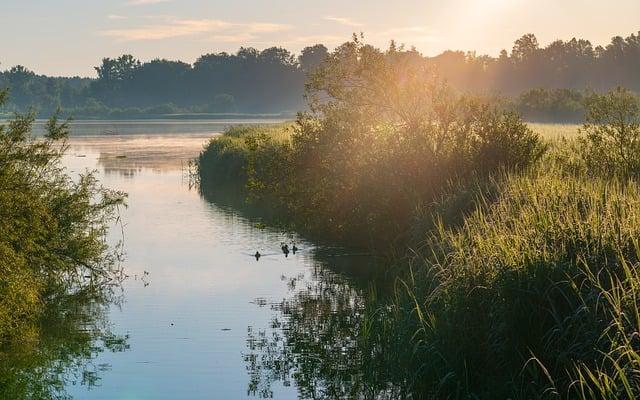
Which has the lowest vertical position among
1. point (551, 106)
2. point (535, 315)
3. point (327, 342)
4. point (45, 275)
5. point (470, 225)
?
point (327, 342)

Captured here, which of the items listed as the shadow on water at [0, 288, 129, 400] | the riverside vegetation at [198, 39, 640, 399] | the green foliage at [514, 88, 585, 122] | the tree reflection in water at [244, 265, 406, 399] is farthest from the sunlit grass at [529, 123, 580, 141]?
the green foliage at [514, 88, 585, 122]

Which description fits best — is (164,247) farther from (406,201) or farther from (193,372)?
(193,372)

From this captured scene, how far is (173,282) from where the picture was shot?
76.3ft

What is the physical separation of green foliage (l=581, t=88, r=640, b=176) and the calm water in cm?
703

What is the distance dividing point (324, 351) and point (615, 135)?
13507 millimetres

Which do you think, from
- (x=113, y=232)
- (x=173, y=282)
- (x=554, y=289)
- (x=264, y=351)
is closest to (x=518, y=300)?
(x=554, y=289)

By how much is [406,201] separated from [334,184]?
3.11m

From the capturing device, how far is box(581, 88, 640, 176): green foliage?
2442 centimetres

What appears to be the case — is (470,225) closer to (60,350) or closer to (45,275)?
(60,350)

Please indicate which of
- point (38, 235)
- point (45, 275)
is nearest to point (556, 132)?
point (45, 275)

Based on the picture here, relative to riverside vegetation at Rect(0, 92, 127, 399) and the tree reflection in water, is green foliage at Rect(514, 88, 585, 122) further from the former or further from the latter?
riverside vegetation at Rect(0, 92, 127, 399)

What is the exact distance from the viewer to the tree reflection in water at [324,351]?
14406 mm

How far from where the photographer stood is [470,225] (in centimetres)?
1692

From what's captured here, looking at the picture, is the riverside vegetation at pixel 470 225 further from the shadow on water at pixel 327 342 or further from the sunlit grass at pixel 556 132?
the sunlit grass at pixel 556 132
